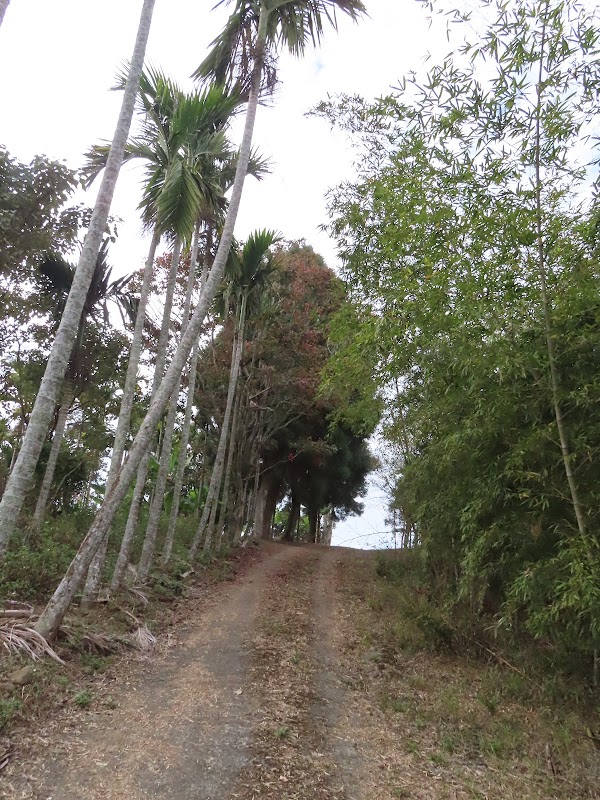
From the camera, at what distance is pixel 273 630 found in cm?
702

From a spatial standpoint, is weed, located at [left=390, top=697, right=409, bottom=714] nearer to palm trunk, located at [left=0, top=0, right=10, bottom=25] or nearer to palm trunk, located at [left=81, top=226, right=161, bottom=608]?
palm trunk, located at [left=81, top=226, right=161, bottom=608]

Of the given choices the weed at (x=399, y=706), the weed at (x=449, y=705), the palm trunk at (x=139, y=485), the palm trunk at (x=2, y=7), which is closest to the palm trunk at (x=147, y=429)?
the palm trunk at (x=139, y=485)

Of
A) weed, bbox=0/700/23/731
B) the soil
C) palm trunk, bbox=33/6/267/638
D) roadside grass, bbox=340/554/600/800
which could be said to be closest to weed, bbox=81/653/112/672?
the soil

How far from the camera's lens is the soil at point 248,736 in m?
3.33

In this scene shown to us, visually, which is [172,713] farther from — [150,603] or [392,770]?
[150,603]

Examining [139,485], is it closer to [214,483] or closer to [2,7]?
[214,483]

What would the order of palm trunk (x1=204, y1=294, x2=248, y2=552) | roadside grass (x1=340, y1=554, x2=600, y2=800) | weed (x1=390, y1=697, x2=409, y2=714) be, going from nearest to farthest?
1. roadside grass (x1=340, y1=554, x2=600, y2=800)
2. weed (x1=390, y1=697, x2=409, y2=714)
3. palm trunk (x1=204, y1=294, x2=248, y2=552)

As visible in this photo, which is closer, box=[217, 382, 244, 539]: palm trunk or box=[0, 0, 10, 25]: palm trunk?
box=[0, 0, 10, 25]: palm trunk

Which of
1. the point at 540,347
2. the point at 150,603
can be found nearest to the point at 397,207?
the point at 540,347

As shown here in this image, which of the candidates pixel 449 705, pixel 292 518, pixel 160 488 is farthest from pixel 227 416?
pixel 292 518

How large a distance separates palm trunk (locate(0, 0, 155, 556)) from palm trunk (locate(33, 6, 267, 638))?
2.52ft

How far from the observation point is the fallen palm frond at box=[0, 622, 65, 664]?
461cm

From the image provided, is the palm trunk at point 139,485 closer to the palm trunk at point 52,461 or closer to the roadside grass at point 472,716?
the palm trunk at point 52,461

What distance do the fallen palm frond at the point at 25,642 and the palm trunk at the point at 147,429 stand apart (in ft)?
0.35
